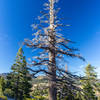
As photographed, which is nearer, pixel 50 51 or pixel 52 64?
pixel 52 64

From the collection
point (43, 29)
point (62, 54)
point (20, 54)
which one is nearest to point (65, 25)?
point (43, 29)

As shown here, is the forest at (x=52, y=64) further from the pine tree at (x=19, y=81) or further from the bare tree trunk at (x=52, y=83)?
the pine tree at (x=19, y=81)

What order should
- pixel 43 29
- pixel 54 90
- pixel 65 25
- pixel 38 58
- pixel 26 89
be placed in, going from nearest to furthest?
pixel 54 90 < pixel 38 58 < pixel 43 29 < pixel 65 25 < pixel 26 89

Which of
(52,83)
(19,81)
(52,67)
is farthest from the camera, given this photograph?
(19,81)

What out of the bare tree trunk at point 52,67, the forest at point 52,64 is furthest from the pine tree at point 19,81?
the bare tree trunk at point 52,67

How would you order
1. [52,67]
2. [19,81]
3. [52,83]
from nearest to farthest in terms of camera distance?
[52,83], [52,67], [19,81]

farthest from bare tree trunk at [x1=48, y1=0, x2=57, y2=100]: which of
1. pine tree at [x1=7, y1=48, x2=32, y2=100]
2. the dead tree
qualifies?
pine tree at [x1=7, y1=48, x2=32, y2=100]

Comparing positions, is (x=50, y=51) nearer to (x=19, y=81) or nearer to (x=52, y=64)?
(x=52, y=64)

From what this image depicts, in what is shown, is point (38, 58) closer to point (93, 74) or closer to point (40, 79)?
point (40, 79)

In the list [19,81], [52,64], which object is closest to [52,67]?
[52,64]

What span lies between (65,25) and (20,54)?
16.1m

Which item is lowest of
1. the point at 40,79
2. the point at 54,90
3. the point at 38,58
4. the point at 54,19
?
the point at 54,90

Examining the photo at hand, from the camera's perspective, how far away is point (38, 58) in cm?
671

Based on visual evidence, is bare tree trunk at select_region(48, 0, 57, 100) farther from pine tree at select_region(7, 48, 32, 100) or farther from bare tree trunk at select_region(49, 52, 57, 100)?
pine tree at select_region(7, 48, 32, 100)
